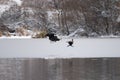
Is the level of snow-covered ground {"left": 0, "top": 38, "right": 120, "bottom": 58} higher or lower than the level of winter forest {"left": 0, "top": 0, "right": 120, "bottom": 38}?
higher

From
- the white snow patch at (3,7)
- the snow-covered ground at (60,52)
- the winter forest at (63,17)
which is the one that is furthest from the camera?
the white snow patch at (3,7)

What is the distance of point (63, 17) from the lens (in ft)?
76.2

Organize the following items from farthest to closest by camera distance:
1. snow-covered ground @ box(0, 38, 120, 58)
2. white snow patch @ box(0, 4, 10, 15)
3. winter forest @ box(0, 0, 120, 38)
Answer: white snow patch @ box(0, 4, 10, 15), winter forest @ box(0, 0, 120, 38), snow-covered ground @ box(0, 38, 120, 58)

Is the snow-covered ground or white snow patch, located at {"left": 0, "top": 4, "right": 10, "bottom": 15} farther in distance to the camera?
white snow patch, located at {"left": 0, "top": 4, "right": 10, "bottom": 15}

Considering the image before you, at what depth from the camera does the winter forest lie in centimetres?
2264

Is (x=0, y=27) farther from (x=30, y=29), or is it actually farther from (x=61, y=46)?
(x=61, y=46)

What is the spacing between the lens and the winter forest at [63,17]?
74.3 ft

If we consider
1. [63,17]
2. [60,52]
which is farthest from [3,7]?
[60,52]

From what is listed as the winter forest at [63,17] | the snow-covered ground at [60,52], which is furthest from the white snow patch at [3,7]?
the snow-covered ground at [60,52]

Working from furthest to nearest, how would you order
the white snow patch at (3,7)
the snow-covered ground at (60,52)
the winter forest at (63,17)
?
the white snow patch at (3,7) < the winter forest at (63,17) < the snow-covered ground at (60,52)

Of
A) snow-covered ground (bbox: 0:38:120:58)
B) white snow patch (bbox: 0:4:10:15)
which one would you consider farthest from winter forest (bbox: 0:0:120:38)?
snow-covered ground (bbox: 0:38:120:58)

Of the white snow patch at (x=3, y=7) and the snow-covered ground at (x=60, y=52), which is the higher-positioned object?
the snow-covered ground at (x=60, y=52)

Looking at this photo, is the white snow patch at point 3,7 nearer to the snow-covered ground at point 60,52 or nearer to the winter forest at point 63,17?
the winter forest at point 63,17

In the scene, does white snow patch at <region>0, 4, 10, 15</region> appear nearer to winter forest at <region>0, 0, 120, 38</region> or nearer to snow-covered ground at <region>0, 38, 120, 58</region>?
winter forest at <region>0, 0, 120, 38</region>
